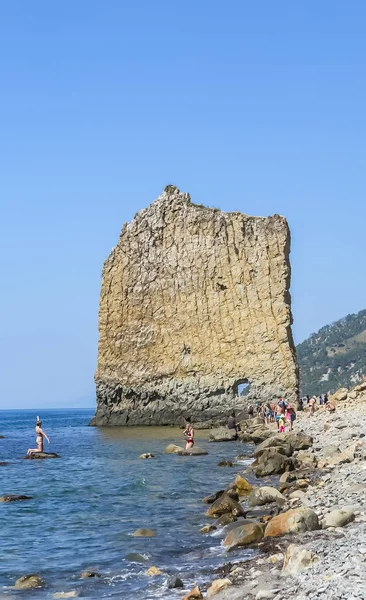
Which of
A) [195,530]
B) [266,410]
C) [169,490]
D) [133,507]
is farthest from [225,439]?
[195,530]

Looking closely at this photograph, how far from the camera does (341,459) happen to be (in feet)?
65.5

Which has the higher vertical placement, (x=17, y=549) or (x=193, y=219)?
(x=193, y=219)

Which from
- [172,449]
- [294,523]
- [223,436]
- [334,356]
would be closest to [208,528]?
[294,523]

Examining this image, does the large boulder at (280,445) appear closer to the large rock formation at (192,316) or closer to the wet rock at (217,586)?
the wet rock at (217,586)

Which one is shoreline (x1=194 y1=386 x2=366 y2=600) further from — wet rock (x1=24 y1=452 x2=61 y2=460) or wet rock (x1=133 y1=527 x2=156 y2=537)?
wet rock (x1=24 y1=452 x2=61 y2=460)

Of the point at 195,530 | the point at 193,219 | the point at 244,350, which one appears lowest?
the point at 195,530

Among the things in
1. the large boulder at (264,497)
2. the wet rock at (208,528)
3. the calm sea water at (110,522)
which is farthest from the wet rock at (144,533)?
the large boulder at (264,497)

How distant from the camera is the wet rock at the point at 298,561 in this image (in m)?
9.66

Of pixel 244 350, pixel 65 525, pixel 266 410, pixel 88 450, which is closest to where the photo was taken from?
pixel 65 525

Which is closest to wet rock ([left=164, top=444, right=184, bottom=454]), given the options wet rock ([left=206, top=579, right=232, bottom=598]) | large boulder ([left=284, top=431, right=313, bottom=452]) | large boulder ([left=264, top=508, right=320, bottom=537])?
large boulder ([left=284, top=431, right=313, bottom=452])

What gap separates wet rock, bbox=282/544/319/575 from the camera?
9664mm

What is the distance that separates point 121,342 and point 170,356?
14.1 feet

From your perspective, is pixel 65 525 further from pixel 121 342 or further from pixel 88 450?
pixel 121 342

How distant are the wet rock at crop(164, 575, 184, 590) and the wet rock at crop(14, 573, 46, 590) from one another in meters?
2.12
